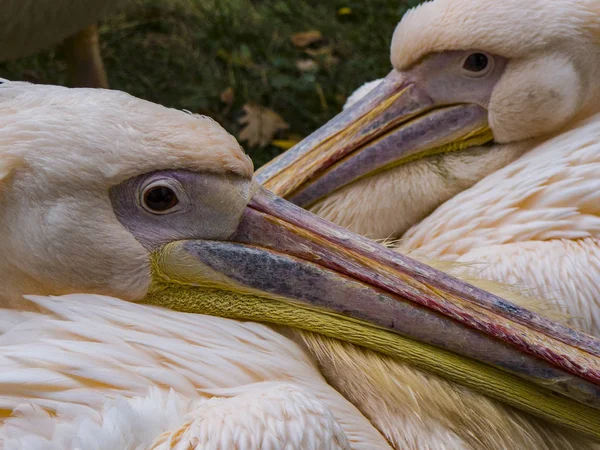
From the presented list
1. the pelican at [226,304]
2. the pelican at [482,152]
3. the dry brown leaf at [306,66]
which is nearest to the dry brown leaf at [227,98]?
the dry brown leaf at [306,66]

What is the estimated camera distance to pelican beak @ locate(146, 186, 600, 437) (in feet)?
6.07

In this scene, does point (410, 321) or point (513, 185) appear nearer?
point (410, 321)

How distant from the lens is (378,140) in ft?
9.16

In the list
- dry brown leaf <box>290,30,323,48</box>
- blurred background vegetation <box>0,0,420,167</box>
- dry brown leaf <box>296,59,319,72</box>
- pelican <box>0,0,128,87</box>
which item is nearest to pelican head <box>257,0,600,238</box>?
pelican <box>0,0,128,87</box>

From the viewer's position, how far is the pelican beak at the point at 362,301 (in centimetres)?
185

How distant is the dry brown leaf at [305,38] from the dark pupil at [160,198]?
3.32 m

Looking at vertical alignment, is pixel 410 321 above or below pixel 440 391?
above

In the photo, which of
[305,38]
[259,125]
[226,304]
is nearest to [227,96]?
[259,125]

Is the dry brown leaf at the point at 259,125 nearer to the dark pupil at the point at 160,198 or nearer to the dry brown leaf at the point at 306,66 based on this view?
the dry brown leaf at the point at 306,66

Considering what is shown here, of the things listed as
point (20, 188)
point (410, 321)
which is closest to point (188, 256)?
point (20, 188)

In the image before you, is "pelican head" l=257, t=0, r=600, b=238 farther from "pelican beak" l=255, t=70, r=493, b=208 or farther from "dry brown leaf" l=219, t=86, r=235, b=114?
"dry brown leaf" l=219, t=86, r=235, b=114

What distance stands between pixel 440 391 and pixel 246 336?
41cm

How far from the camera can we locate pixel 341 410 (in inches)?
70.6

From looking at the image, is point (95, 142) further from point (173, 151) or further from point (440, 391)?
point (440, 391)
